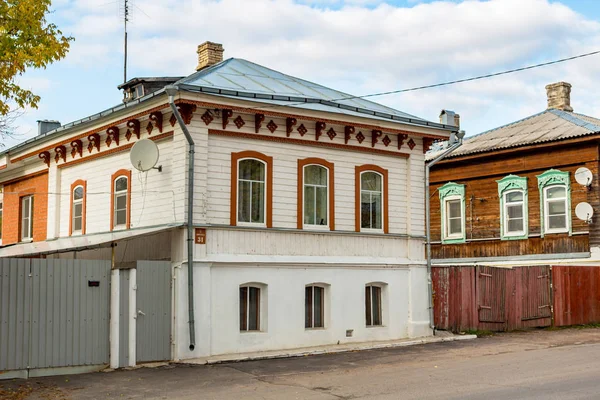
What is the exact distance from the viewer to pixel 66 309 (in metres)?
14.7

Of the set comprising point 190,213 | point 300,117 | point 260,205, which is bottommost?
point 190,213

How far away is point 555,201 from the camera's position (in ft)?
88.3

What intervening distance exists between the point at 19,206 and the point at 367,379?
15.5 metres

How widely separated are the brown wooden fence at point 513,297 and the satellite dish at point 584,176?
2.89 metres

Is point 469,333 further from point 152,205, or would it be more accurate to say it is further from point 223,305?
point 152,205

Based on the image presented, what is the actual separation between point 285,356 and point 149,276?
11.6 ft

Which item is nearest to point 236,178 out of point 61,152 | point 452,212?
point 61,152

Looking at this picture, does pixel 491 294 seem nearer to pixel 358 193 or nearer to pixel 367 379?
pixel 358 193

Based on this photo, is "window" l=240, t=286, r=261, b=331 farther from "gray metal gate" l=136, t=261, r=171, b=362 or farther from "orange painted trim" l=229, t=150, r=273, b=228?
"gray metal gate" l=136, t=261, r=171, b=362

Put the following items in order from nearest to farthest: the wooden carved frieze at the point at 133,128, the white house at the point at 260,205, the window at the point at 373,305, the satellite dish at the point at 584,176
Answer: the white house at the point at 260,205 → the wooden carved frieze at the point at 133,128 → the window at the point at 373,305 → the satellite dish at the point at 584,176

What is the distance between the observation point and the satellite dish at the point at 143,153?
17109 millimetres

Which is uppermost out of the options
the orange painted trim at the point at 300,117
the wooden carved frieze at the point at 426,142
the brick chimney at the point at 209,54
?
the brick chimney at the point at 209,54

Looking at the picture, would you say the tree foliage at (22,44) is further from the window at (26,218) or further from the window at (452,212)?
the window at (452,212)

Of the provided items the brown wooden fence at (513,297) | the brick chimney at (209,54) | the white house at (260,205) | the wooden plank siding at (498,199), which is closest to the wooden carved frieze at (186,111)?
the white house at (260,205)
